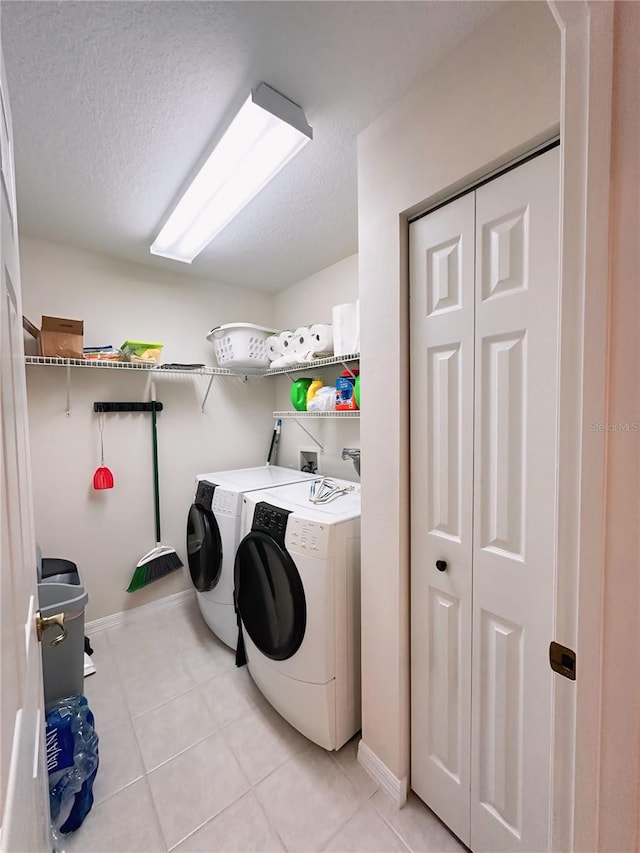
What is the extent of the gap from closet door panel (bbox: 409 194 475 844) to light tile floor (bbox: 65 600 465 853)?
26 cm

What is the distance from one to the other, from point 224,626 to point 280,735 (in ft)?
2.31

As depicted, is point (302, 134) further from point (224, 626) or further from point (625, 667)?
point (224, 626)

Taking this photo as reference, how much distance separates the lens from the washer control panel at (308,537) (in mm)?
1348

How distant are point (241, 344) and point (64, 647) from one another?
186cm

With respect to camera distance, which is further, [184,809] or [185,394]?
[185,394]

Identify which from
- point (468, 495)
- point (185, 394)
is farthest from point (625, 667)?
point (185, 394)

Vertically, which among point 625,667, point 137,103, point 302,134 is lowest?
point 625,667

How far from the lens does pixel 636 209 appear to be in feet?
1.50

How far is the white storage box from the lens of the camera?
2379 mm

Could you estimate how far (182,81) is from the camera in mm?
1095

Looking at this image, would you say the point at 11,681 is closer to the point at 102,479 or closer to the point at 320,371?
the point at 102,479

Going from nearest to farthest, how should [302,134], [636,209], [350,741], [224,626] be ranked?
[636,209]
[302,134]
[350,741]
[224,626]

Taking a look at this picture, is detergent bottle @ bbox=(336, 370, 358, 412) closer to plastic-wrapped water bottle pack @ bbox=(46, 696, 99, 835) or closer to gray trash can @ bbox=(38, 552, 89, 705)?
gray trash can @ bbox=(38, 552, 89, 705)

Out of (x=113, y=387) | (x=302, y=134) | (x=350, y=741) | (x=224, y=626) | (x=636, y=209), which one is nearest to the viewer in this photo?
(x=636, y=209)
